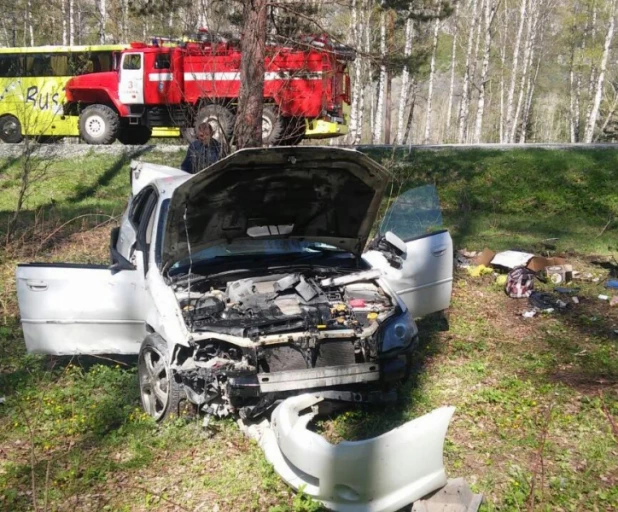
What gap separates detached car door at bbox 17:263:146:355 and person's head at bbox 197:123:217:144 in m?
4.16

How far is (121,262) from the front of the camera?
16.4 ft

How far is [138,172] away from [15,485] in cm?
329

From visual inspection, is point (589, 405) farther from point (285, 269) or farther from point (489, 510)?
point (285, 269)

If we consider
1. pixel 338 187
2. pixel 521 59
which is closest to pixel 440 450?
pixel 338 187

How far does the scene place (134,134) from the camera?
54.8 feet

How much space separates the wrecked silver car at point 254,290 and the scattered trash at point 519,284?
2098 mm

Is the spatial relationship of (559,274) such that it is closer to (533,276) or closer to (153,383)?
(533,276)

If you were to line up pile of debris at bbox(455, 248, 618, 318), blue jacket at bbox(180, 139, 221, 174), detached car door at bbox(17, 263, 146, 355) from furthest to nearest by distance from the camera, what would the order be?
blue jacket at bbox(180, 139, 221, 174) < pile of debris at bbox(455, 248, 618, 318) < detached car door at bbox(17, 263, 146, 355)

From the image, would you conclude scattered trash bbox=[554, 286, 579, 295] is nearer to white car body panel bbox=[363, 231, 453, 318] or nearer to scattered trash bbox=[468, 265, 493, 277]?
scattered trash bbox=[468, 265, 493, 277]

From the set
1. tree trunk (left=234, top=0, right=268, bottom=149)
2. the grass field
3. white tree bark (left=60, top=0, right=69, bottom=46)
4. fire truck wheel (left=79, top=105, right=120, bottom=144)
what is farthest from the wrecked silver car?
white tree bark (left=60, top=0, right=69, bottom=46)

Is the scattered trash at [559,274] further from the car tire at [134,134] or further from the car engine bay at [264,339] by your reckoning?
the car tire at [134,134]

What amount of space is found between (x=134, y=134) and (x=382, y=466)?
15.1 metres

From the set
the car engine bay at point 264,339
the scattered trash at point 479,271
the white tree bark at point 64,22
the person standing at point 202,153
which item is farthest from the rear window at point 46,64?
the car engine bay at point 264,339

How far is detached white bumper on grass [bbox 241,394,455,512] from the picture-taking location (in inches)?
122
